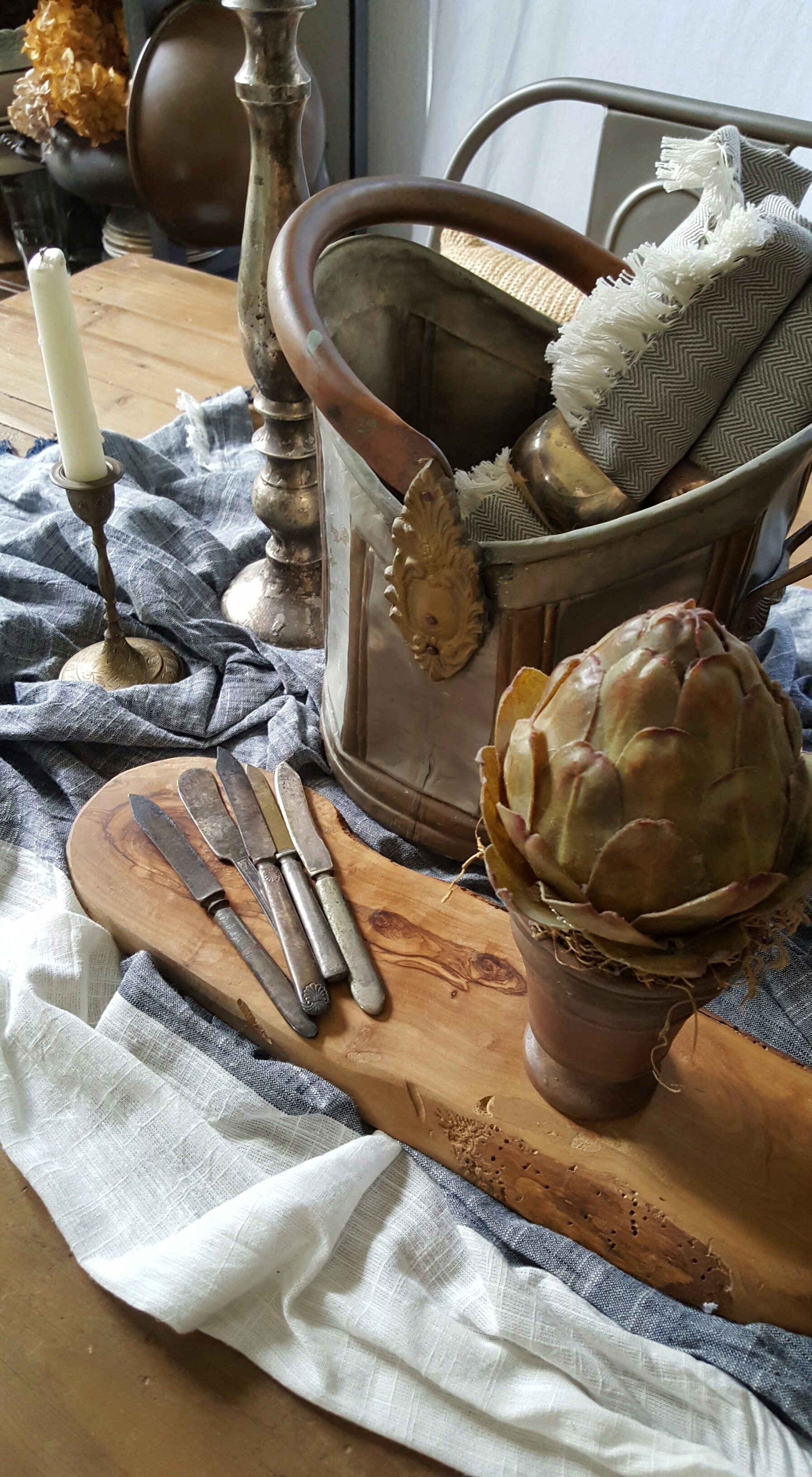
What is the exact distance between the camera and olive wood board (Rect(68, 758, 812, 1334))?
1.69ft

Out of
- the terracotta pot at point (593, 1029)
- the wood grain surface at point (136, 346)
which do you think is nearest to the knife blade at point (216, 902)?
Result: the terracotta pot at point (593, 1029)

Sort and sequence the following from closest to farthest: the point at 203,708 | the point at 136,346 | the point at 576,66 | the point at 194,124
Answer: the point at 203,708, the point at 136,346, the point at 194,124, the point at 576,66

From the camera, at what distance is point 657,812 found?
383 mm

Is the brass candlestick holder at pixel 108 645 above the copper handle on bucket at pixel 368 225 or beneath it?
beneath

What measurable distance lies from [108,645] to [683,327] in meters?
0.50

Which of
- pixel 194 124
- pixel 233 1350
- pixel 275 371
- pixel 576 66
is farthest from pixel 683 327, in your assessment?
pixel 576 66

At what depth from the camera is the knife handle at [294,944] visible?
60 cm

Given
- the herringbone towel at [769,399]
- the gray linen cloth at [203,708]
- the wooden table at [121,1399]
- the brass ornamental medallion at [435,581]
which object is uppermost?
the herringbone towel at [769,399]

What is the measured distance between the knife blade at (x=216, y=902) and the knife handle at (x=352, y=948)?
0.11 ft

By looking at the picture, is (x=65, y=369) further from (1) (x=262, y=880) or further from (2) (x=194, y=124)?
(2) (x=194, y=124)

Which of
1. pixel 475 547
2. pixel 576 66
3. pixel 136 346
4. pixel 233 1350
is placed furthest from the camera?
pixel 576 66

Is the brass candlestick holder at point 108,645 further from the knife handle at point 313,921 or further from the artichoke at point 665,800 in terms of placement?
the artichoke at point 665,800

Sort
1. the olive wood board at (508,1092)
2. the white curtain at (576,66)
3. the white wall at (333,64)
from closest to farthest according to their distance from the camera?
the olive wood board at (508,1092)
the white curtain at (576,66)
the white wall at (333,64)

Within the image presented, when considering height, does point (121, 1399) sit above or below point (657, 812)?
below
